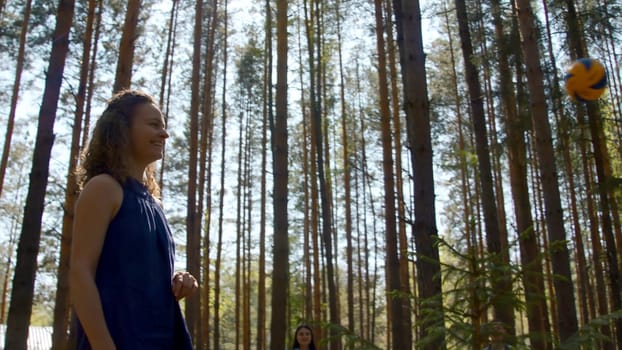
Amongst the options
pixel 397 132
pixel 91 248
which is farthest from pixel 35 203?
pixel 397 132

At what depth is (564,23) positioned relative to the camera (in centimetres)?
831

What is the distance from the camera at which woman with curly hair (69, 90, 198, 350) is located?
145cm

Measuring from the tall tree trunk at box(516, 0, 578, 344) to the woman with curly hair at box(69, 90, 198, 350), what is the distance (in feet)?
19.1

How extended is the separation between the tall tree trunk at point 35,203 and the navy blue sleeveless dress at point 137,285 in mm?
4877

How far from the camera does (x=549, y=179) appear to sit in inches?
265

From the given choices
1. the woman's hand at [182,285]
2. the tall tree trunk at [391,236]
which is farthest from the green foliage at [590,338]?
the tall tree trunk at [391,236]

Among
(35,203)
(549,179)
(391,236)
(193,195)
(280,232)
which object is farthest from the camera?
(193,195)

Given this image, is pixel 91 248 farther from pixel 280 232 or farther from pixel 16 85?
A: pixel 16 85

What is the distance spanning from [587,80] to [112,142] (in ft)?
14.9

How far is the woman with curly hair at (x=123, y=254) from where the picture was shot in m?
1.45

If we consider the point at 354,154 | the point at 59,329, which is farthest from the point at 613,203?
the point at 354,154

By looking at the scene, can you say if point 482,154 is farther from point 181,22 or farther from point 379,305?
point 379,305

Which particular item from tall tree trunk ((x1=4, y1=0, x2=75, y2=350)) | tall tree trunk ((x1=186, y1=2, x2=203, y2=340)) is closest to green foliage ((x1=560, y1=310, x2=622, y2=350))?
tall tree trunk ((x1=4, y1=0, x2=75, y2=350))

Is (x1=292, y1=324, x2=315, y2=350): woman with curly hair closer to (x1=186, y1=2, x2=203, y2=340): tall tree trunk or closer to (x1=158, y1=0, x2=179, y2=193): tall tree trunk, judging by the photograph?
(x1=186, y1=2, x2=203, y2=340): tall tree trunk
